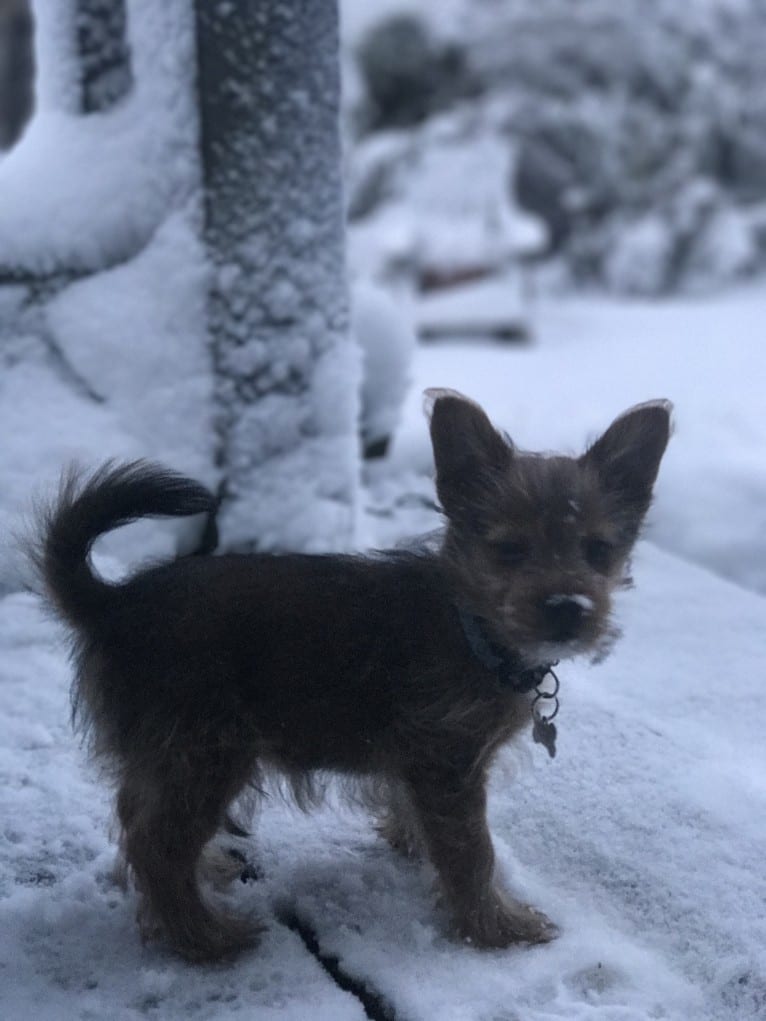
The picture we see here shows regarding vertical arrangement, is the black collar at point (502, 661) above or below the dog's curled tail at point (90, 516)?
below

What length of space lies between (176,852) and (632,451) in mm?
1223

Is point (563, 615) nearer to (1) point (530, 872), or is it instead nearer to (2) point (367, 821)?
(1) point (530, 872)

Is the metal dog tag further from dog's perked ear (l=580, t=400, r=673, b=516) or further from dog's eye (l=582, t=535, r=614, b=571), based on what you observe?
dog's perked ear (l=580, t=400, r=673, b=516)

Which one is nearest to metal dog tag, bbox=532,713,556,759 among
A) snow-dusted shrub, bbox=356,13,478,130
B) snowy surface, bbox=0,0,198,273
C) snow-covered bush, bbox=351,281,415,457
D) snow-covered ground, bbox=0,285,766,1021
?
snow-covered ground, bbox=0,285,766,1021

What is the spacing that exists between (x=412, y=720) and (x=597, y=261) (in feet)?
44.0

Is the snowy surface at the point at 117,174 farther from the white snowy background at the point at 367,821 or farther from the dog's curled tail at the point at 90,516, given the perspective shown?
the dog's curled tail at the point at 90,516

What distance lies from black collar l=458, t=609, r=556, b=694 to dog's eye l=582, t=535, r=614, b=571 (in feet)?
0.74

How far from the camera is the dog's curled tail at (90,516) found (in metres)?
2.15

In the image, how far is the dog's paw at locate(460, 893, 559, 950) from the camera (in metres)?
2.20

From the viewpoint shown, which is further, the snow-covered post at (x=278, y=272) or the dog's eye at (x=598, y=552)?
the snow-covered post at (x=278, y=272)

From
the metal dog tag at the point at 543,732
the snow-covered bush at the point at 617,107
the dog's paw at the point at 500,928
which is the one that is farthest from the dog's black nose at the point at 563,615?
the snow-covered bush at the point at 617,107

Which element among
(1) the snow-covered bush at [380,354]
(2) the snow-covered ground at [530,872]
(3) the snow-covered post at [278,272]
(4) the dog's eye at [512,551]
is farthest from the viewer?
(1) the snow-covered bush at [380,354]

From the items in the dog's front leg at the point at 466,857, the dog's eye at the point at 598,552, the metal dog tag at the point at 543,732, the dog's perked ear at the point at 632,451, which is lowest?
the dog's front leg at the point at 466,857

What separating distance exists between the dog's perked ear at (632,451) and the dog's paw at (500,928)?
34.1 inches
